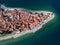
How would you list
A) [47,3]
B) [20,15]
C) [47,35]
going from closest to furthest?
[47,35] → [20,15] → [47,3]

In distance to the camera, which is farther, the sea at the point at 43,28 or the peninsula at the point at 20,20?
the peninsula at the point at 20,20

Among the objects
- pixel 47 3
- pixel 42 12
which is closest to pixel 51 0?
pixel 47 3

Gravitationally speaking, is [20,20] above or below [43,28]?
above

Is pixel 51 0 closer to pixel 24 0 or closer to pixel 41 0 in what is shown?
pixel 41 0

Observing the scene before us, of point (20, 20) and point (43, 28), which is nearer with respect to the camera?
point (43, 28)

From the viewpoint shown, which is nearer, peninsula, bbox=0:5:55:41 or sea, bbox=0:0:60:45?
sea, bbox=0:0:60:45
